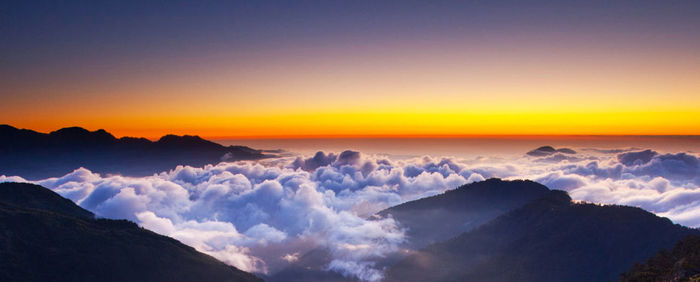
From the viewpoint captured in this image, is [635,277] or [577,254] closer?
[635,277]

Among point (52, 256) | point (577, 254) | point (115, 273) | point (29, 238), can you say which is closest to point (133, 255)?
point (115, 273)

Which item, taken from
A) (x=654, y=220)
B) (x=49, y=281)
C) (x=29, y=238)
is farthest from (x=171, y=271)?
(x=654, y=220)

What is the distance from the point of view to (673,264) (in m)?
73.8

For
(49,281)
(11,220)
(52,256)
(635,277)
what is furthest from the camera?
(11,220)

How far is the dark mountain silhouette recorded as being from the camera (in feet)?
201

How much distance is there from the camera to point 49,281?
559 feet

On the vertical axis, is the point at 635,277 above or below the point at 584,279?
above

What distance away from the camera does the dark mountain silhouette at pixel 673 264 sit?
201 feet

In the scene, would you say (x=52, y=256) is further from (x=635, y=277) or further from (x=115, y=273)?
(x=635, y=277)

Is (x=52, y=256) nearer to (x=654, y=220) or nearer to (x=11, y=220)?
(x=11, y=220)

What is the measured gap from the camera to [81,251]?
193625 millimetres

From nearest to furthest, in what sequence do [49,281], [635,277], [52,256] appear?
[635,277]
[49,281]
[52,256]

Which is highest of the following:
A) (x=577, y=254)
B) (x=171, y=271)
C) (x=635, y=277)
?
(x=635, y=277)

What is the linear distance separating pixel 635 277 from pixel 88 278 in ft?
660
